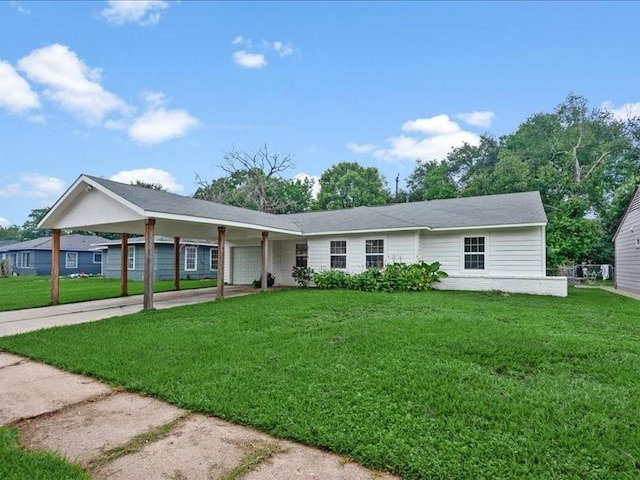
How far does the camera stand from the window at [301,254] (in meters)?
16.1

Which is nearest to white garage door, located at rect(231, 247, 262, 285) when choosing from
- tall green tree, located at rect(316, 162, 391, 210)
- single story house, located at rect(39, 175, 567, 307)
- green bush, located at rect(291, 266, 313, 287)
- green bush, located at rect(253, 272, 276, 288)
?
green bush, located at rect(253, 272, 276, 288)

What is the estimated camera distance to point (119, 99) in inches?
723

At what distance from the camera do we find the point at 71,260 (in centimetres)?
2947

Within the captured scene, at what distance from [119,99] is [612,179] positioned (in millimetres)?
34324

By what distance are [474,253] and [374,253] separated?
11.4 ft

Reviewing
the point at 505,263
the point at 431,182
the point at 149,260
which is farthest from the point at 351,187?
the point at 149,260

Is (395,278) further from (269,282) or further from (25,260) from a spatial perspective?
(25,260)

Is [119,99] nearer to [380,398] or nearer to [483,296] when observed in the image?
[483,296]

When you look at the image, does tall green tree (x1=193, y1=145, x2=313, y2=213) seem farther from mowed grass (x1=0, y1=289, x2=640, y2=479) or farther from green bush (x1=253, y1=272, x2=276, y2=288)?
mowed grass (x1=0, y1=289, x2=640, y2=479)

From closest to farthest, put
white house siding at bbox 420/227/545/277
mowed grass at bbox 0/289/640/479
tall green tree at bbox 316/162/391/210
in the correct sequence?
1. mowed grass at bbox 0/289/640/479
2. white house siding at bbox 420/227/545/277
3. tall green tree at bbox 316/162/391/210

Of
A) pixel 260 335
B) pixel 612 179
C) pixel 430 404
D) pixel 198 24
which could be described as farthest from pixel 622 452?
pixel 612 179

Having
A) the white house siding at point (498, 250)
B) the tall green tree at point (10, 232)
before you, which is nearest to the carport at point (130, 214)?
the white house siding at point (498, 250)

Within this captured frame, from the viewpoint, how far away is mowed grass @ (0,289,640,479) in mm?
2709

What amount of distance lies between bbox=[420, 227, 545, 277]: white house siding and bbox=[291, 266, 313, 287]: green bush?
4.37 m
